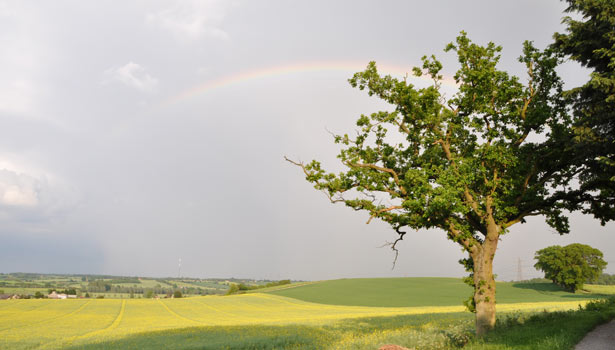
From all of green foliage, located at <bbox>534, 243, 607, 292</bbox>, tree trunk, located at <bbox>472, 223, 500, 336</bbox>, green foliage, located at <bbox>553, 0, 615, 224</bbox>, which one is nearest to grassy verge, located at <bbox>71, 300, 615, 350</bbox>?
tree trunk, located at <bbox>472, 223, 500, 336</bbox>

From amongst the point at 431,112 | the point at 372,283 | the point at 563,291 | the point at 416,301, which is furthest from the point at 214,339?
the point at 563,291

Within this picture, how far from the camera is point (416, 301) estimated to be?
80125mm

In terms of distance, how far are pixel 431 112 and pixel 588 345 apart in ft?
45.2

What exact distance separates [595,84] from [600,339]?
9515mm

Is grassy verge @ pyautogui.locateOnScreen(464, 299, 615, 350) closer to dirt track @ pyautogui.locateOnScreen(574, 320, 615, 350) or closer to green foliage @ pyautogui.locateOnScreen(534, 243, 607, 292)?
dirt track @ pyautogui.locateOnScreen(574, 320, 615, 350)

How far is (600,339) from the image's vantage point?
13.7 m

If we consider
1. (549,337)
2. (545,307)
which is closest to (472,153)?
(549,337)

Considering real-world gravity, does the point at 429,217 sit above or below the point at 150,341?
above

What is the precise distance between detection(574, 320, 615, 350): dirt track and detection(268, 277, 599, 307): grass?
205 feet

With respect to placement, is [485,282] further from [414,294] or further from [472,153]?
[414,294]

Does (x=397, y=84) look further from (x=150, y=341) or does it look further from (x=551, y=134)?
(x=150, y=341)

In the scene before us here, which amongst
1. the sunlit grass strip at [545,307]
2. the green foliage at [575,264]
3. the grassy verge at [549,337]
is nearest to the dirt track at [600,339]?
Answer: the grassy verge at [549,337]

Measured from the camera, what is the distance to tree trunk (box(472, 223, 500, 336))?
19.9 meters

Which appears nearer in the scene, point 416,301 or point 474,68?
point 474,68
